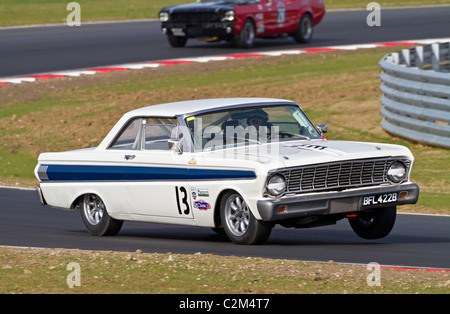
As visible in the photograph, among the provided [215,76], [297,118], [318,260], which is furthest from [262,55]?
[318,260]

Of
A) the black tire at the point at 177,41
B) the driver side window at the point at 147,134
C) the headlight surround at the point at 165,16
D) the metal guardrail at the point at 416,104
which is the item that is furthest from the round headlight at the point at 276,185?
the black tire at the point at 177,41

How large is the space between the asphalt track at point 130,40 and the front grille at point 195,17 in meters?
1.03

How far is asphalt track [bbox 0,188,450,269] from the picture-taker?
31.7 feet

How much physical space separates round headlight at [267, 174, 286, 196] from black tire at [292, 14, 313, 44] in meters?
20.7

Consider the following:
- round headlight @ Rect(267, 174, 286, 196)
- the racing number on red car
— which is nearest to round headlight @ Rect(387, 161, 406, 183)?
round headlight @ Rect(267, 174, 286, 196)

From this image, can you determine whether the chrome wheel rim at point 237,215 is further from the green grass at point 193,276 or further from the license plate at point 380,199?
the license plate at point 380,199

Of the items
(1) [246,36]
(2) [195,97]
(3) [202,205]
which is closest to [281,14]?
(1) [246,36]

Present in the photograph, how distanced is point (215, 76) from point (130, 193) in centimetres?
1427

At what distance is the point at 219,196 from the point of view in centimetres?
1015

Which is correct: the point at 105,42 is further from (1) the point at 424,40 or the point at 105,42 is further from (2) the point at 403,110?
(2) the point at 403,110

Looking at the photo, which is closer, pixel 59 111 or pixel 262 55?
pixel 59 111

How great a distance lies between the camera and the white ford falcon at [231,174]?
32.1ft
